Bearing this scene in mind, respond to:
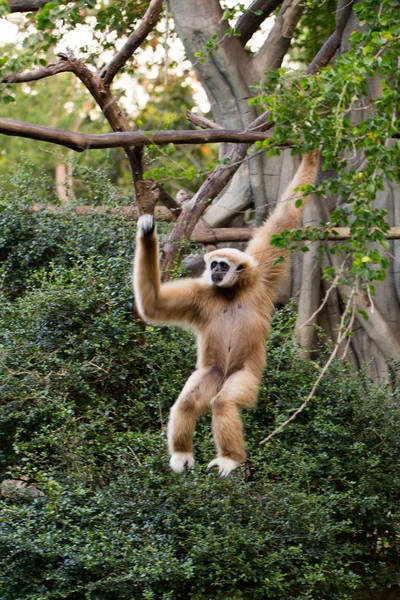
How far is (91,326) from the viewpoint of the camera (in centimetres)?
709

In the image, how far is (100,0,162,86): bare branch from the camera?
6.05 metres

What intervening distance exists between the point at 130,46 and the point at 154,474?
3127mm

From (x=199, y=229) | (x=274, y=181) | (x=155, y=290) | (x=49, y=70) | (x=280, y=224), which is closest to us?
(x=155, y=290)

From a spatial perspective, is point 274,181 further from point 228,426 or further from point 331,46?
point 228,426

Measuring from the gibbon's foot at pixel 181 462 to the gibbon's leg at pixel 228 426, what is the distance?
0.15 meters

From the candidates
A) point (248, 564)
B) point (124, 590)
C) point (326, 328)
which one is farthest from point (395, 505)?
point (326, 328)

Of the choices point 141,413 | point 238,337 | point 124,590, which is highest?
point 238,337

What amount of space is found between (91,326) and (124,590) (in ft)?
8.43

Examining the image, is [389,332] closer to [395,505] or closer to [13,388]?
[395,505]

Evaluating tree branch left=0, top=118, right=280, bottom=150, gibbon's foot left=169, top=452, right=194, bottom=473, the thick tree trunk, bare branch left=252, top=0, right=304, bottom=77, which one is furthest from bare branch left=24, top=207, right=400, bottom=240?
gibbon's foot left=169, top=452, right=194, bottom=473

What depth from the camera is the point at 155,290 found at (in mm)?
5699

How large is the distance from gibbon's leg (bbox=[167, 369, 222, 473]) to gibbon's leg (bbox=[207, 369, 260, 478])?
0.52 feet

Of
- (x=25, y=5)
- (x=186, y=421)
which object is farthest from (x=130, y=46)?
(x=25, y=5)

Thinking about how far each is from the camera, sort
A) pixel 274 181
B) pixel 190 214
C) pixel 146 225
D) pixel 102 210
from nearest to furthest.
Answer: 1. pixel 146 225
2. pixel 190 214
3. pixel 102 210
4. pixel 274 181
